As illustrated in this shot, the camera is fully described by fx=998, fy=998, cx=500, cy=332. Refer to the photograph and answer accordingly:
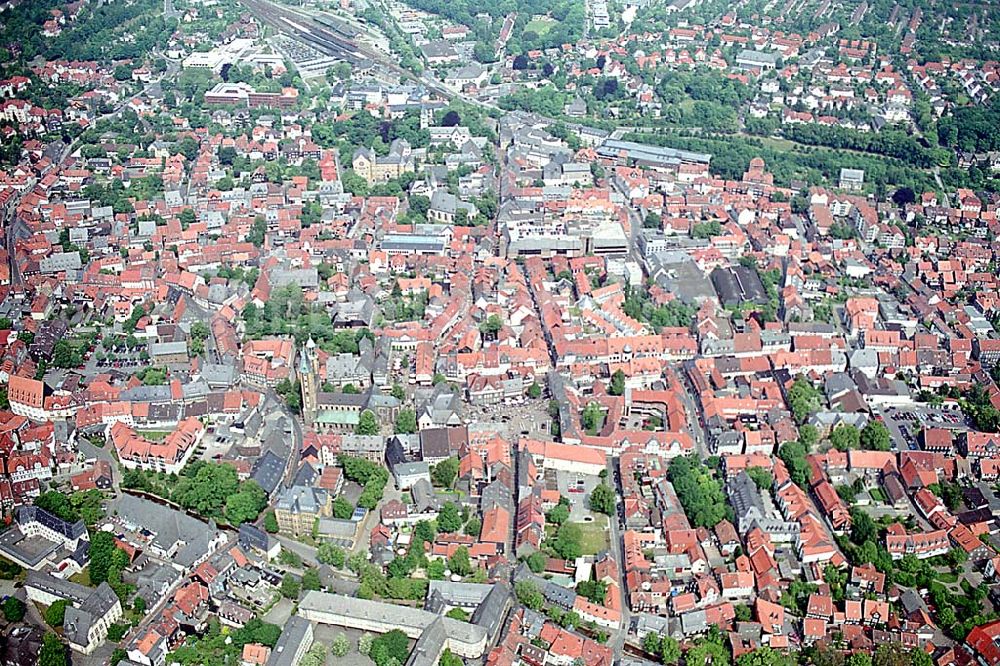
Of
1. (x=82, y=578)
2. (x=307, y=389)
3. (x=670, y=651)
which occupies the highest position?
(x=307, y=389)

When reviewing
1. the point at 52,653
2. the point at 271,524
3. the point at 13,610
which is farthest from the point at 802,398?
the point at 13,610

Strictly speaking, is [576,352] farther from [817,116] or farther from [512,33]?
[512,33]

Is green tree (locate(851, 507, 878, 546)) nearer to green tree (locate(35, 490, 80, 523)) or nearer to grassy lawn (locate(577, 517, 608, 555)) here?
grassy lawn (locate(577, 517, 608, 555))

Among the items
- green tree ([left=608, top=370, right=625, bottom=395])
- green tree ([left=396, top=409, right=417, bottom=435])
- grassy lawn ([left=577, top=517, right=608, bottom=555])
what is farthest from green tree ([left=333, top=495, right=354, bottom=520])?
green tree ([left=608, top=370, right=625, bottom=395])

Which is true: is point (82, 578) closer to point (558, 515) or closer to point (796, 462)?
point (558, 515)

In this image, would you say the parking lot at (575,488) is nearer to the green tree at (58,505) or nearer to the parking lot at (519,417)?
the parking lot at (519,417)

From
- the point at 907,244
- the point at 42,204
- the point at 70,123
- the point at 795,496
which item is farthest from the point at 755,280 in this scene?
the point at 70,123
